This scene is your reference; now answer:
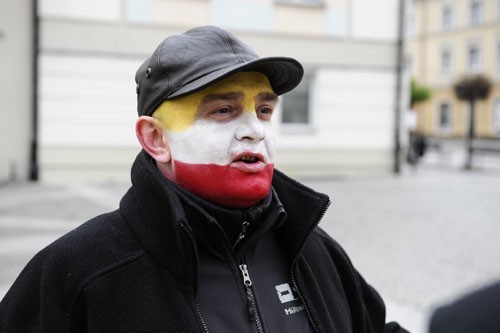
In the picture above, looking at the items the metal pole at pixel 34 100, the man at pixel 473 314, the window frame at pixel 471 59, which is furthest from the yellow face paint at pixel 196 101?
the window frame at pixel 471 59

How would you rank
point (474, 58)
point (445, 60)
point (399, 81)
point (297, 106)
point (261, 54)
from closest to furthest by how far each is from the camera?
point (261, 54) → point (297, 106) → point (399, 81) → point (474, 58) → point (445, 60)

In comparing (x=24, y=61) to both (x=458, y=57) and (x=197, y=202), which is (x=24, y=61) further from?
(x=458, y=57)

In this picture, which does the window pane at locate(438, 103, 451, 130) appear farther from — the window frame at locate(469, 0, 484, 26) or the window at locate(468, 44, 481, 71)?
the window frame at locate(469, 0, 484, 26)

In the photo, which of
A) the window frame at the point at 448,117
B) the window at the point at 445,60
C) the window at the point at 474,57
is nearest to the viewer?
the window at the point at 474,57

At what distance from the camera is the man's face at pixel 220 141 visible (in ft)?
5.22

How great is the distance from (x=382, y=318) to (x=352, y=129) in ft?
42.9

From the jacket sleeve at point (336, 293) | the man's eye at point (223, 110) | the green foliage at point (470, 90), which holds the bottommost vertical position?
the jacket sleeve at point (336, 293)

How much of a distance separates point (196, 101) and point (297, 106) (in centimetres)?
1329

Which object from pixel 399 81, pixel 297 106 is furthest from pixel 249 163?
Answer: pixel 399 81

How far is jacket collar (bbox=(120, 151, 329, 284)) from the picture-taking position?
1.50m

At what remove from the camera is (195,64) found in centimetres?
154

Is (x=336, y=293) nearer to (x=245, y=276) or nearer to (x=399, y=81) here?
(x=245, y=276)

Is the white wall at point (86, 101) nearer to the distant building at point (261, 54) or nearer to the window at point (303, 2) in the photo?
the distant building at point (261, 54)

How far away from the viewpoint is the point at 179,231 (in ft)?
4.86
